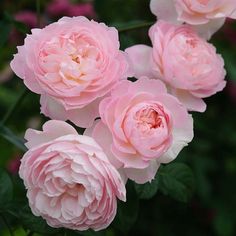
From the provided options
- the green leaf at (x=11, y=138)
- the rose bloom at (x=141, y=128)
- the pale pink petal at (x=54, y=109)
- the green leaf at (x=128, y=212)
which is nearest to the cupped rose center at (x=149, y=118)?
the rose bloom at (x=141, y=128)

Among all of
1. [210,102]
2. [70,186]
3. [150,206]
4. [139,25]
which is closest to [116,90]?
[70,186]

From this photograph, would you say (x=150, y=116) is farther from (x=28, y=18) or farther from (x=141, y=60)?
(x=28, y=18)

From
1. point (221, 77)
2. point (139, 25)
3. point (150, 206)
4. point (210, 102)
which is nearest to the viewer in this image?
point (221, 77)

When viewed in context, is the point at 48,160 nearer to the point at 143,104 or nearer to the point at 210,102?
the point at 143,104

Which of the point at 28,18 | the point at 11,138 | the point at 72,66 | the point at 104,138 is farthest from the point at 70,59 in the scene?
the point at 28,18

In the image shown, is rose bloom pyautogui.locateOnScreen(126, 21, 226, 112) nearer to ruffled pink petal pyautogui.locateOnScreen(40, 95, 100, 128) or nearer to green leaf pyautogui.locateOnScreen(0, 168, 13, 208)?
ruffled pink petal pyautogui.locateOnScreen(40, 95, 100, 128)
